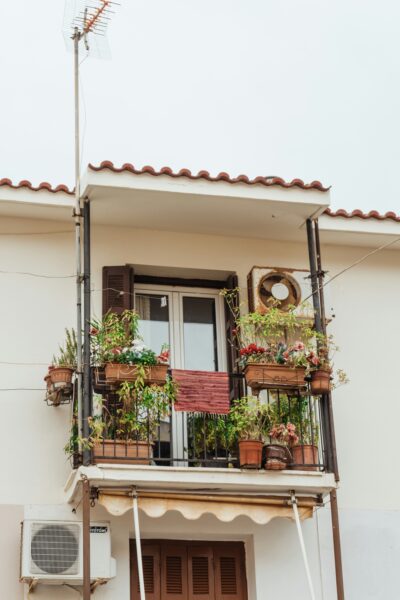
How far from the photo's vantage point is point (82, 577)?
12.1 m

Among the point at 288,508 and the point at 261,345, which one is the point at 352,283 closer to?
the point at 261,345

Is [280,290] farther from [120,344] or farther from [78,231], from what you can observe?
[78,231]

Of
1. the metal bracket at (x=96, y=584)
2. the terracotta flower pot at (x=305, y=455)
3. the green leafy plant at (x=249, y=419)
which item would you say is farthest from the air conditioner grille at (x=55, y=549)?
the terracotta flower pot at (x=305, y=455)

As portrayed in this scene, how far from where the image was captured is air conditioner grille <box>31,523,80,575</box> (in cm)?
1207

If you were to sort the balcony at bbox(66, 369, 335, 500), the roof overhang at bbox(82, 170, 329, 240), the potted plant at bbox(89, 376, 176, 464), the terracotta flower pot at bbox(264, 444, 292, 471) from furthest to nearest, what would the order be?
→ the roof overhang at bbox(82, 170, 329, 240), the terracotta flower pot at bbox(264, 444, 292, 471), the potted plant at bbox(89, 376, 176, 464), the balcony at bbox(66, 369, 335, 500)

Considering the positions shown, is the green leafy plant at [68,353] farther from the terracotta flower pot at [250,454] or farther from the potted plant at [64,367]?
the terracotta flower pot at [250,454]

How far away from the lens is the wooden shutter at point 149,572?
41.8 ft

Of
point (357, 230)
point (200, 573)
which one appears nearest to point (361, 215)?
point (357, 230)

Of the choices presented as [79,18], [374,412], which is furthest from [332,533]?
[79,18]

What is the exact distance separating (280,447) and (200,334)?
7.18ft

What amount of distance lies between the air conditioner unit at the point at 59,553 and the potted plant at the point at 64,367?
4.83ft

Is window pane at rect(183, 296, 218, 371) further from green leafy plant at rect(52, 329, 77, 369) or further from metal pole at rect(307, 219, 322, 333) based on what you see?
green leafy plant at rect(52, 329, 77, 369)

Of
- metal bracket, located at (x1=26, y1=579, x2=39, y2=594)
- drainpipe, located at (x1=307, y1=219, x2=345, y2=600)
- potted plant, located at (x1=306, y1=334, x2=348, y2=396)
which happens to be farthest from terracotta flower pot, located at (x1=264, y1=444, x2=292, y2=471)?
metal bracket, located at (x1=26, y1=579, x2=39, y2=594)

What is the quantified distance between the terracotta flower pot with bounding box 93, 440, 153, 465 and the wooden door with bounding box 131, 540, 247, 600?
1063 millimetres
